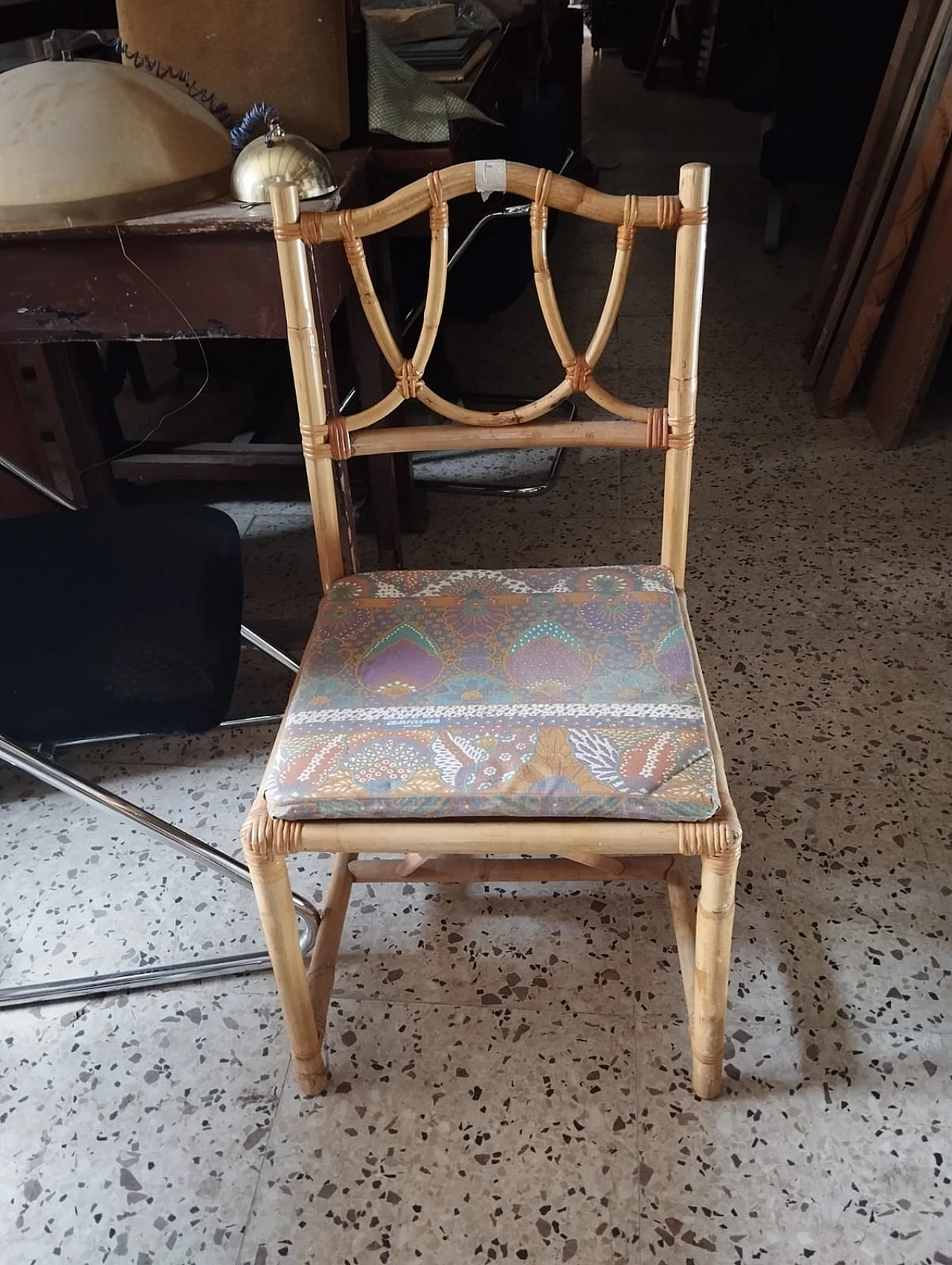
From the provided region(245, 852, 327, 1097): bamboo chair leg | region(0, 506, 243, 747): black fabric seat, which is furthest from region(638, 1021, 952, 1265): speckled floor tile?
region(0, 506, 243, 747): black fabric seat

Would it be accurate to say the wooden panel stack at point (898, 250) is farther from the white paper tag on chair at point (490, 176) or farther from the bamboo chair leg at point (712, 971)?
the bamboo chair leg at point (712, 971)

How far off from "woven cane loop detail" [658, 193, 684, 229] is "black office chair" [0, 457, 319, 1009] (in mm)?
643

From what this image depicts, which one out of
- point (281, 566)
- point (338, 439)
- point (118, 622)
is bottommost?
point (281, 566)

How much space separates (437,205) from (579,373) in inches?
9.0

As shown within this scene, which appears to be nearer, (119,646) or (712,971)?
(712,971)

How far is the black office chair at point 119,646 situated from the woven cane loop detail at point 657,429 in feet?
1.72

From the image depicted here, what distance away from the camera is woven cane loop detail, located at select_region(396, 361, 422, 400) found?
1099 mm

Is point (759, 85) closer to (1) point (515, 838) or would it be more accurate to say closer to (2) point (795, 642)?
(2) point (795, 642)

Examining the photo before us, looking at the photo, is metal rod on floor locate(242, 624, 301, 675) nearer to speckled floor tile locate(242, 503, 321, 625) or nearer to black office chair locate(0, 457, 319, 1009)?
black office chair locate(0, 457, 319, 1009)

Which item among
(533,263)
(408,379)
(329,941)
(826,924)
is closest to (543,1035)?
(329,941)

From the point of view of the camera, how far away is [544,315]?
107 centimetres

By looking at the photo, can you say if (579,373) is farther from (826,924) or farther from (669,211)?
(826,924)

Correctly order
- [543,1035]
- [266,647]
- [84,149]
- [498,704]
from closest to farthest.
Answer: [84,149] < [498,704] < [543,1035] < [266,647]

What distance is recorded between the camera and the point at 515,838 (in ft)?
2.92
